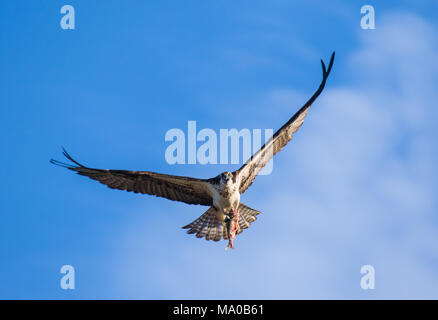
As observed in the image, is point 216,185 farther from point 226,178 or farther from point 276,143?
point 276,143

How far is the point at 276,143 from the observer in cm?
1583

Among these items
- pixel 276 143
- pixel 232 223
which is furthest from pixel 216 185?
pixel 276 143

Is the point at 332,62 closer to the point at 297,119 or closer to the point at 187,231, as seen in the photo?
the point at 297,119

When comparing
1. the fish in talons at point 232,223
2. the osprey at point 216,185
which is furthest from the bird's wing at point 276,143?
the fish in talons at point 232,223

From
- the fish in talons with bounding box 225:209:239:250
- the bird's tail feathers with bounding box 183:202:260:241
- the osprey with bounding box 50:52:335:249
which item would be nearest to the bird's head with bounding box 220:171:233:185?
the osprey with bounding box 50:52:335:249

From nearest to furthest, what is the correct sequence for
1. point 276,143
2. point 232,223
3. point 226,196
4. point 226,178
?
point 226,178, point 226,196, point 232,223, point 276,143

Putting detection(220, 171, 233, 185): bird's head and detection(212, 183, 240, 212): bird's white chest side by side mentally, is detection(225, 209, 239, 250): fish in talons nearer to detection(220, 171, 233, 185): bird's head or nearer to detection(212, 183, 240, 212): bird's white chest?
detection(212, 183, 240, 212): bird's white chest

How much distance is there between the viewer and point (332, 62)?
15.6m

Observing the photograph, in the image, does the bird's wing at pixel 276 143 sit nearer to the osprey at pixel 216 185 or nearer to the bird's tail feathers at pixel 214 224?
the osprey at pixel 216 185

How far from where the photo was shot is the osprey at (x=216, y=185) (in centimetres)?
1477

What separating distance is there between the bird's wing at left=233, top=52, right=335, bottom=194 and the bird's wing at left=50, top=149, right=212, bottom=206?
0.96m

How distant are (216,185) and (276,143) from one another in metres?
1.96

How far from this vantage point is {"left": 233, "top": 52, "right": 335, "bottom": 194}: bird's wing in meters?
15.4
